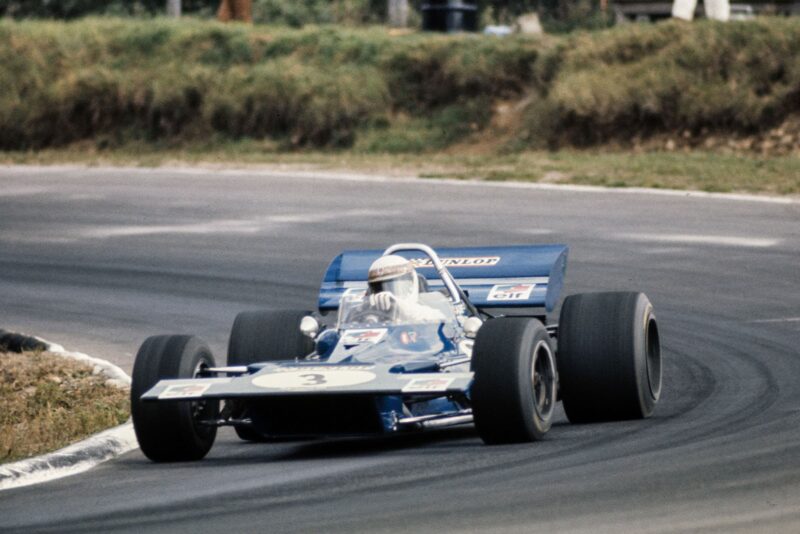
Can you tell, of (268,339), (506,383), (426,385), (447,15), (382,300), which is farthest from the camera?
(447,15)

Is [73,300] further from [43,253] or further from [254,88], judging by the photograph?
[254,88]

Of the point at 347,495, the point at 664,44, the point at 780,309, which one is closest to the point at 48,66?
the point at 664,44

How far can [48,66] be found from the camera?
35719 millimetres

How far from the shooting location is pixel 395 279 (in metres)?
10.8

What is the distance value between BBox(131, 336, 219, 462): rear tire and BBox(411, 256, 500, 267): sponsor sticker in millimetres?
2399

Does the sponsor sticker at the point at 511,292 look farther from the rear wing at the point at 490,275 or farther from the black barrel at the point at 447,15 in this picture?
the black barrel at the point at 447,15

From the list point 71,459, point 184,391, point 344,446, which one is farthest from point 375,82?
point 184,391

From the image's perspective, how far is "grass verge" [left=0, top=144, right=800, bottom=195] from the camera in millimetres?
24094

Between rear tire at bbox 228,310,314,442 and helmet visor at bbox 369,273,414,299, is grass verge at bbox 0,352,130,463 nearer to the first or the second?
rear tire at bbox 228,310,314,442

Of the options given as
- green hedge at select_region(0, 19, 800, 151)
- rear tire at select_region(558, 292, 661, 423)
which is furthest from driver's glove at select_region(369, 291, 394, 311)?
green hedge at select_region(0, 19, 800, 151)

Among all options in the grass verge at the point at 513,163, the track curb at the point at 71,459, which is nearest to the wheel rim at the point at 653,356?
the track curb at the point at 71,459

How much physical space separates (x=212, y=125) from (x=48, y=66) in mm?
4612

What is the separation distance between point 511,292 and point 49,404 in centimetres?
336

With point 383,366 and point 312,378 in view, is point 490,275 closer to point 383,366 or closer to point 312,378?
point 383,366
